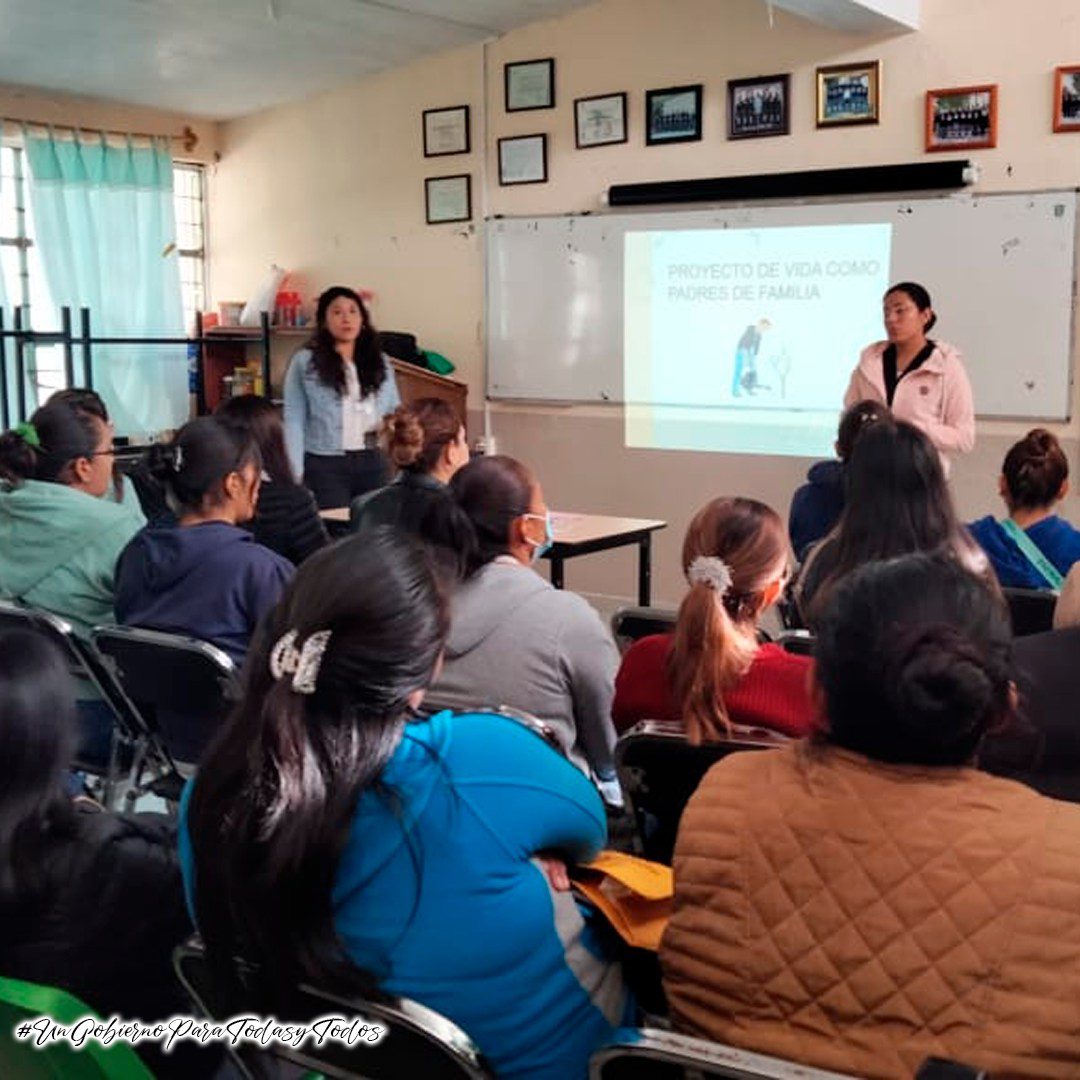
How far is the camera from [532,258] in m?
5.74

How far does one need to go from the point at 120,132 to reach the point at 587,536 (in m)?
4.14

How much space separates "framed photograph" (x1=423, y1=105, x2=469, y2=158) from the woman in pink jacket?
2.55 m

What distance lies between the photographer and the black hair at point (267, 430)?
2990mm

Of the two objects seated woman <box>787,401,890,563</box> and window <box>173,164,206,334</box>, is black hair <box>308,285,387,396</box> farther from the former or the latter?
window <box>173,164,206,334</box>

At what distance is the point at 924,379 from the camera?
13.6 ft

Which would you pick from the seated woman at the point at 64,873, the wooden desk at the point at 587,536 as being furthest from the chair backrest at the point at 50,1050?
the wooden desk at the point at 587,536

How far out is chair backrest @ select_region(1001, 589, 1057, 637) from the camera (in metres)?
2.51

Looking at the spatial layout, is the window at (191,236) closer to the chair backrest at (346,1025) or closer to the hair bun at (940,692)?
the chair backrest at (346,1025)

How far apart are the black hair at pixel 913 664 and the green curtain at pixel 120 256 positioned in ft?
19.6

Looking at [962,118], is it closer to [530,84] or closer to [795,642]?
[530,84]

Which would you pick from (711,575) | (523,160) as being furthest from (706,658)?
(523,160)

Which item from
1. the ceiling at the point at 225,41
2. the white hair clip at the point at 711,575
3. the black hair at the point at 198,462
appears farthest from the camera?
the ceiling at the point at 225,41

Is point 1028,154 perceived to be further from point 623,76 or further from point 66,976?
point 66,976

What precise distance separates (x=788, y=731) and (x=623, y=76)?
4254mm
